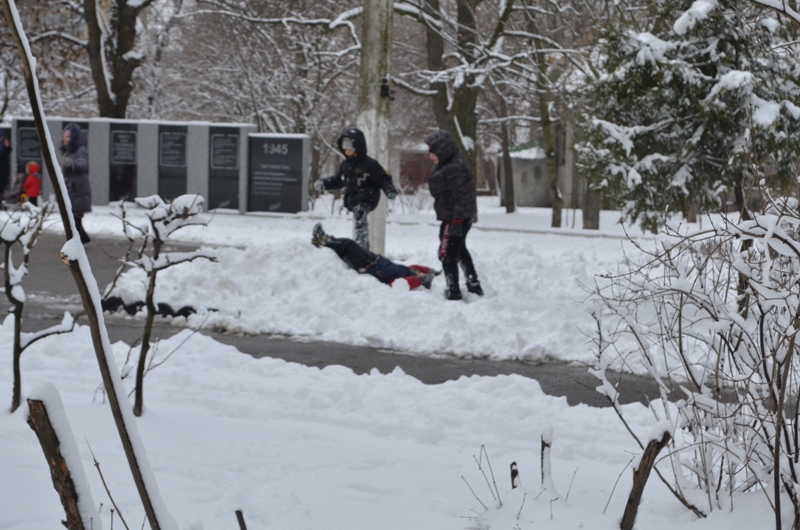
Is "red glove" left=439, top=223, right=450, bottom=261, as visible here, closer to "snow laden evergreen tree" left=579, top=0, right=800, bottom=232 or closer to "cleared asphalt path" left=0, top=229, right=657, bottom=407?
"snow laden evergreen tree" left=579, top=0, right=800, bottom=232

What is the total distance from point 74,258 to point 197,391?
4.19m

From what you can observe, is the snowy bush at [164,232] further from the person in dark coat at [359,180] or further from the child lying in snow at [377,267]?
the person in dark coat at [359,180]

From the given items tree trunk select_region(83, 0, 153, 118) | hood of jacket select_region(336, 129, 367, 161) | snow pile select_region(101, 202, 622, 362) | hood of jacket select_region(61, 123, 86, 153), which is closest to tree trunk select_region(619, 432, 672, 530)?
snow pile select_region(101, 202, 622, 362)

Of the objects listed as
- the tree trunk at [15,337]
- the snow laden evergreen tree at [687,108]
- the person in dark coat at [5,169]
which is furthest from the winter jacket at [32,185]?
the tree trunk at [15,337]

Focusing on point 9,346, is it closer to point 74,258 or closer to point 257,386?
point 257,386

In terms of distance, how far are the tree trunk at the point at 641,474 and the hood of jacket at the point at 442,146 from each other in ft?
23.3

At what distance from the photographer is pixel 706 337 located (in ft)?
10.2

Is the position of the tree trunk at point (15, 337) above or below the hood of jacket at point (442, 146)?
below

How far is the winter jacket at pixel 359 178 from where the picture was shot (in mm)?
11148

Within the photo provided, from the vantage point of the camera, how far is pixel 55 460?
160 centimetres

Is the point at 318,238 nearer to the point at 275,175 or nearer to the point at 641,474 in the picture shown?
the point at 641,474

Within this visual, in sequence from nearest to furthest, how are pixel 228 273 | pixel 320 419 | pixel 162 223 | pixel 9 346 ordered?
pixel 162 223 → pixel 320 419 → pixel 9 346 → pixel 228 273

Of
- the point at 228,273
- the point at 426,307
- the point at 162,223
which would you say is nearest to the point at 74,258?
the point at 162,223

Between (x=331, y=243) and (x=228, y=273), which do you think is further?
(x=331, y=243)
